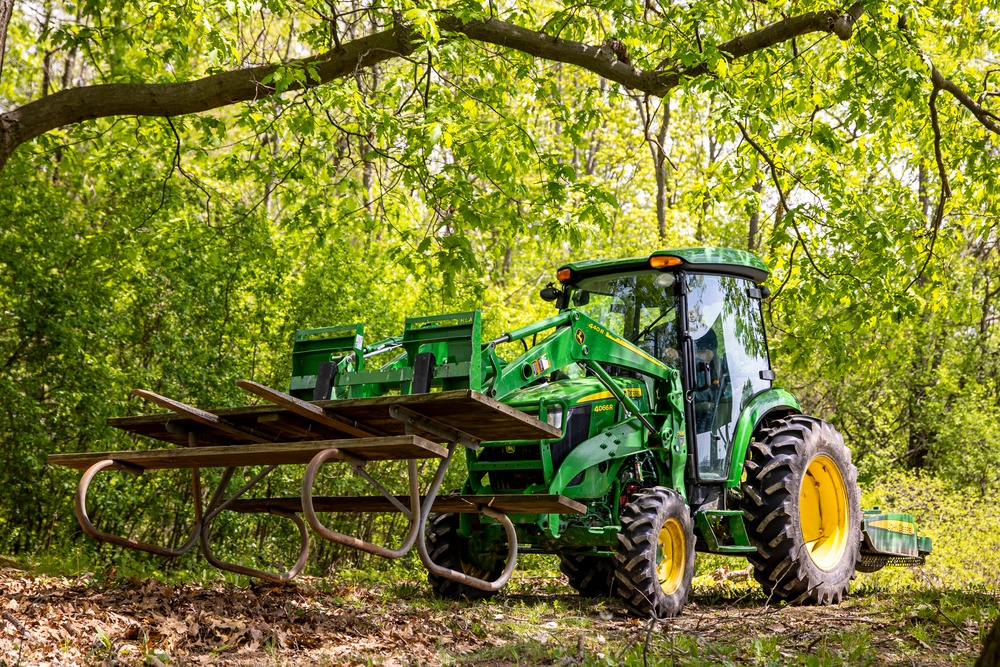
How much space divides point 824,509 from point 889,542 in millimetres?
1144

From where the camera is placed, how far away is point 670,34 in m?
8.34

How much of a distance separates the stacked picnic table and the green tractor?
0.35 metres

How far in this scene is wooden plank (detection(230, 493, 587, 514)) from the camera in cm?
620

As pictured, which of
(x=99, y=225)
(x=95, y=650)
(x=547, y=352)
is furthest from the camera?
(x=99, y=225)

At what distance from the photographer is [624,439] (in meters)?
7.14

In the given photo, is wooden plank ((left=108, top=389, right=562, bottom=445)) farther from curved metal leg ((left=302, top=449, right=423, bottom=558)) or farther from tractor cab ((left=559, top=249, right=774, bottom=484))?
tractor cab ((left=559, top=249, right=774, bottom=484))

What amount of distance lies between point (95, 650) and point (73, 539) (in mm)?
5908

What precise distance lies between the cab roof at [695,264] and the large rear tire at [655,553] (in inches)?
74.1

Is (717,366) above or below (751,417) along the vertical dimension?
above

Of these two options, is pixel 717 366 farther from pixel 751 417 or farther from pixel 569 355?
pixel 569 355

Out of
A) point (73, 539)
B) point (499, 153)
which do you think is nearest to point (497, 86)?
point (499, 153)

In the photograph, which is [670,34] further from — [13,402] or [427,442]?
[13,402]

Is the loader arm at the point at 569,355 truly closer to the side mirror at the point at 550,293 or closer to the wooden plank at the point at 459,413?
the wooden plank at the point at 459,413

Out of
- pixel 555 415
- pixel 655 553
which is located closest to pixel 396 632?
pixel 655 553
